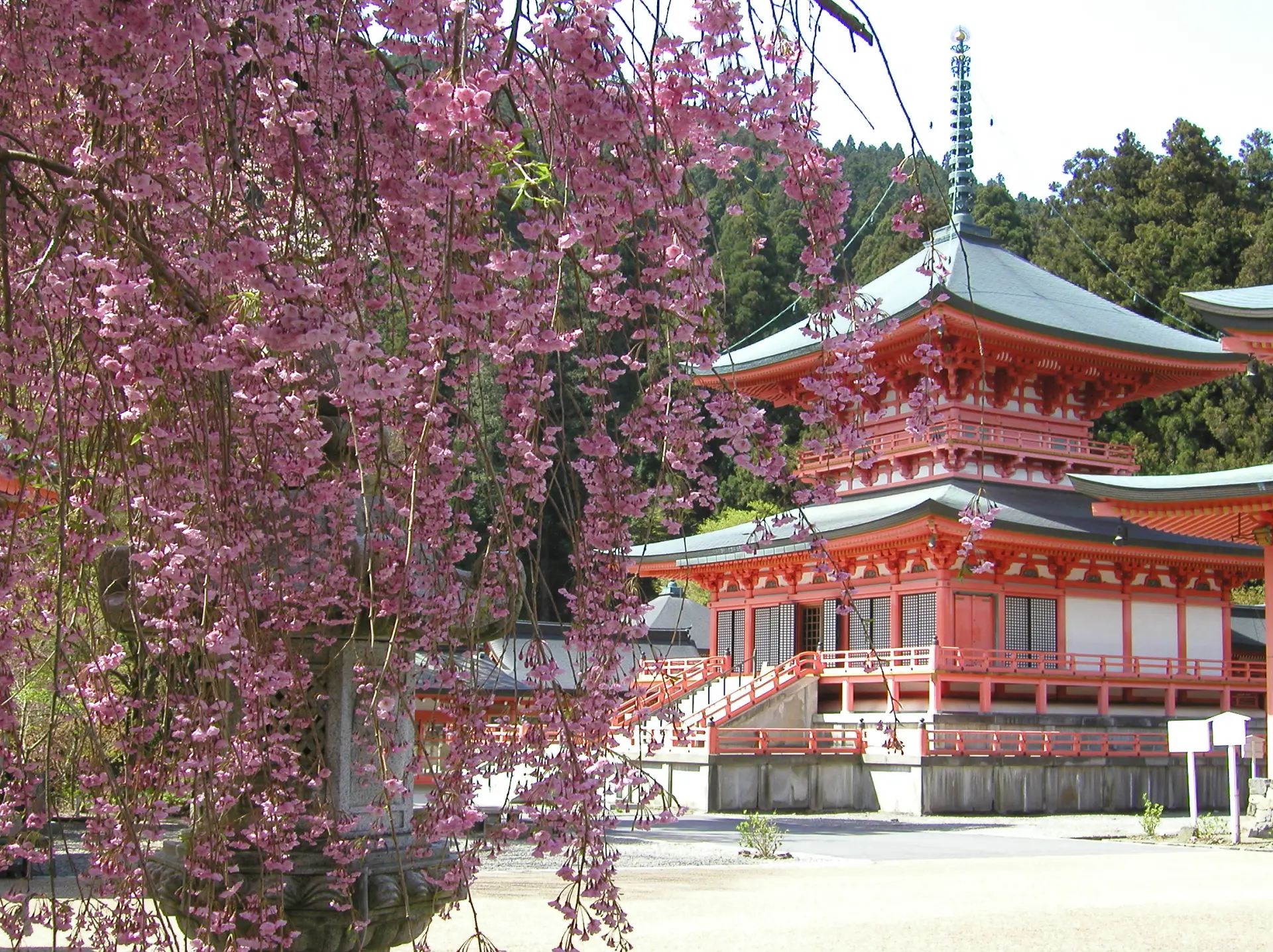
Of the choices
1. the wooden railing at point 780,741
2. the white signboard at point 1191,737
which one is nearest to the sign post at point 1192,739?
the white signboard at point 1191,737

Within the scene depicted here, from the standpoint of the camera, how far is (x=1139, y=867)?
35.7ft

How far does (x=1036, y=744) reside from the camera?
17.8 m

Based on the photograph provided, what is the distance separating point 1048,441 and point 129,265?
19227 millimetres

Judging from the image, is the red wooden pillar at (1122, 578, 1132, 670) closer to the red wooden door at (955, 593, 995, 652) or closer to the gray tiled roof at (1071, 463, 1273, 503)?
the red wooden door at (955, 593, 995, 652)

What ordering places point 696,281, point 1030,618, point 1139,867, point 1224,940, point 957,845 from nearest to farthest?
point 696,281 < point 1224,940 < point 1139,867 < point 957,845 < point 1030,618

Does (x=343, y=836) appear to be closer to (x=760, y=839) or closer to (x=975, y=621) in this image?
(x=760, y=839)

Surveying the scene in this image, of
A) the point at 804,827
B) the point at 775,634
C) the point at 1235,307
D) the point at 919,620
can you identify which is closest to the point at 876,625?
the point at 919,620

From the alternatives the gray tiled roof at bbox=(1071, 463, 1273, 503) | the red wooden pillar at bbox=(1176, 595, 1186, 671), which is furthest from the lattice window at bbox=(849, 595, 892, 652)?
the gray tiled roof at bbox=(1071, 463, 1273, 503)

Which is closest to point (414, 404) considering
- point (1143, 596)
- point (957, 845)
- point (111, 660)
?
point (111, 660)

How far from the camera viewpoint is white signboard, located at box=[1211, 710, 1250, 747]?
12.9m

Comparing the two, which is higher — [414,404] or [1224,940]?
[414,404]

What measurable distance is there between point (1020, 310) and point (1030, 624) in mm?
4658

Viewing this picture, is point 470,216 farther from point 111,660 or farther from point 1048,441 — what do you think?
point 1048,441

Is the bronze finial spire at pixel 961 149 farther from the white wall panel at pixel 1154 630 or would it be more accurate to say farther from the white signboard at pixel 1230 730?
the white signboard at pixel 1230 730
